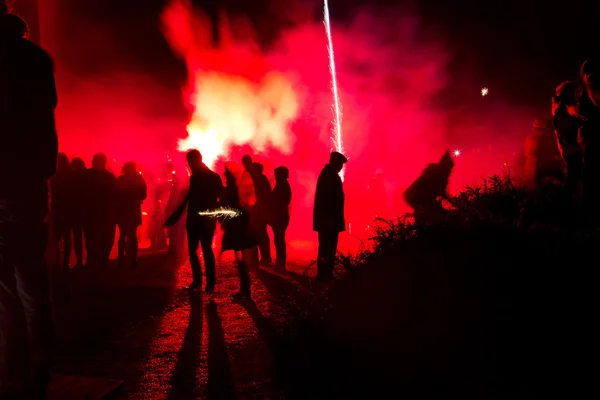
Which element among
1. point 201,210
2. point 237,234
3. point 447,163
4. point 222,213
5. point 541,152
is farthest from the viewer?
point 541,152

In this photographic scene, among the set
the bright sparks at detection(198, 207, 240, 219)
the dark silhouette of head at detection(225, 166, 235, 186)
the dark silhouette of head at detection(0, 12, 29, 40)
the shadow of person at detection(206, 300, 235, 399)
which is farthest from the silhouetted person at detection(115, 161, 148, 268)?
the dark silhouette of head at detection(0, 12, 29, 40)

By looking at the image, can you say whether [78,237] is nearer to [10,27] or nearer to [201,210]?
[201,210]

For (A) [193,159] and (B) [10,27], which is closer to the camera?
(B) [10,27]

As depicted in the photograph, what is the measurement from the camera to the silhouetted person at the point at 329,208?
7332mm

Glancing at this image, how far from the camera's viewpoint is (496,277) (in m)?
3.18

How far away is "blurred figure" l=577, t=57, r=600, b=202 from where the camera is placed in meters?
5.14

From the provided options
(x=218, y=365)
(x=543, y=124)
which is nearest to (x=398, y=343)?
(x=218, y=365)

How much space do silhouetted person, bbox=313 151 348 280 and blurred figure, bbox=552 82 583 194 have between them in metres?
3.08

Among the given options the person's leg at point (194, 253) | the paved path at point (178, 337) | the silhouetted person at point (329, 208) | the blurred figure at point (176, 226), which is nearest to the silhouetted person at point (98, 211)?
the paved path at point (178, 337)

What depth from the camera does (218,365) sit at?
3.96 meters

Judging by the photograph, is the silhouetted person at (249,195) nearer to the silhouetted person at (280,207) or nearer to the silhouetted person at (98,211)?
the silhouetted person at (280,207)

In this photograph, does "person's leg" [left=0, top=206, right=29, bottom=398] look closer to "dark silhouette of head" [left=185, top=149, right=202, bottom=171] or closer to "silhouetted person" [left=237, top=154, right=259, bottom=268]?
"silhouetted person" [left=237, top=154, right=259, bottom=268]

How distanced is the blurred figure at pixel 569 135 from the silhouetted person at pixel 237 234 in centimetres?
430

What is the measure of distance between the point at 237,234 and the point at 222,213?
0.47 metres
